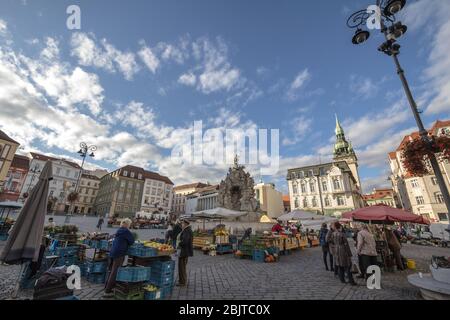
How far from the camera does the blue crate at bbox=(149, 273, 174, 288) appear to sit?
5211 mm

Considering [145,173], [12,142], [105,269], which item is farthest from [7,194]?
[105,269]

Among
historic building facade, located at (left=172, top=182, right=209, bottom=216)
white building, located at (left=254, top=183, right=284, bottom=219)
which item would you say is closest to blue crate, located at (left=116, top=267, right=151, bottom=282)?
white building, located at (left=254, top=183, right=284, bottom=219)

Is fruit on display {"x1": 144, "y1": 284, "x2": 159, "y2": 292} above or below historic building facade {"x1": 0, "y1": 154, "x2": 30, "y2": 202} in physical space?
below

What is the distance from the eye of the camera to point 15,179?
4691 centimetres

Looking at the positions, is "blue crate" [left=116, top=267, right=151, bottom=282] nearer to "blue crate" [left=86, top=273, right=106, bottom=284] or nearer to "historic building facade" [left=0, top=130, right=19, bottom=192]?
"blue crate" [left=86, top=273, right=106, bottom=284]

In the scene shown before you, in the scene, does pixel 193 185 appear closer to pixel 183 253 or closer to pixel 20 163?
pixel 20 163

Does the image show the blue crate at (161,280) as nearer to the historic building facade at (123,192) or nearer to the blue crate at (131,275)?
the blue crate at (131,275)

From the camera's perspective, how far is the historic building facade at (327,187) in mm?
46562

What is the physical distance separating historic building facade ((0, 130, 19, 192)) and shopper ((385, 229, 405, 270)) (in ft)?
168

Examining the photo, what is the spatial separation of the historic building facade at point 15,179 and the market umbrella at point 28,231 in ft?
180

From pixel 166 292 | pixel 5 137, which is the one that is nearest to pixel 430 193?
pixel 166 292

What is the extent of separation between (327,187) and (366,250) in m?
47.5

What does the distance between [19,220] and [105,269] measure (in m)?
2.71

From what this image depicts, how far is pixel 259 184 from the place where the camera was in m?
63.7
